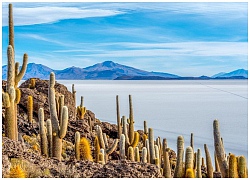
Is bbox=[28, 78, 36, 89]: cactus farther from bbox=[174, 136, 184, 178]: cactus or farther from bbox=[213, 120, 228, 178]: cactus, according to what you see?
bbox=[213, 120, 228, 178]: cactus

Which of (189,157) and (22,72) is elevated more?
(22,72)

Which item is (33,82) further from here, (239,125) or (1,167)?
(239,125)

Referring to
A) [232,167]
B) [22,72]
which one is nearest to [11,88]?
[22,72]

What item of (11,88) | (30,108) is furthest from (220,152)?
(30,108)

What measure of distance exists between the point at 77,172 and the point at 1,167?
44.1 inches

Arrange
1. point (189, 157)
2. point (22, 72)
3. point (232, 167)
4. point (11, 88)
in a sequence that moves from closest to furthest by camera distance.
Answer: point (189, 157)
point (232, 167)
point (11, 88)
point (22, 72)

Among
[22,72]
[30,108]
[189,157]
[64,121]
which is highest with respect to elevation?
[22,72]

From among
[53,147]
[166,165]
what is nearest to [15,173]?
[53,147]

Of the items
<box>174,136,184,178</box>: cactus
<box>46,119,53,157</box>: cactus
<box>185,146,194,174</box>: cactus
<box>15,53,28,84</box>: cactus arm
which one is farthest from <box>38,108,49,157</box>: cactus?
<box>185,146,194,174</box>: cactus

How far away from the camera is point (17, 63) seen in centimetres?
873

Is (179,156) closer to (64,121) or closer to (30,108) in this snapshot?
(64,121)

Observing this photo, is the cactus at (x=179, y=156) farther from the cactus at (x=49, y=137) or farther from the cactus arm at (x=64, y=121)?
the cactus at (x=49, y=137)

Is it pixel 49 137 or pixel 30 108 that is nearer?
pixel 49 137

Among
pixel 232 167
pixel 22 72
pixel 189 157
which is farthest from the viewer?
pixel 22 72
